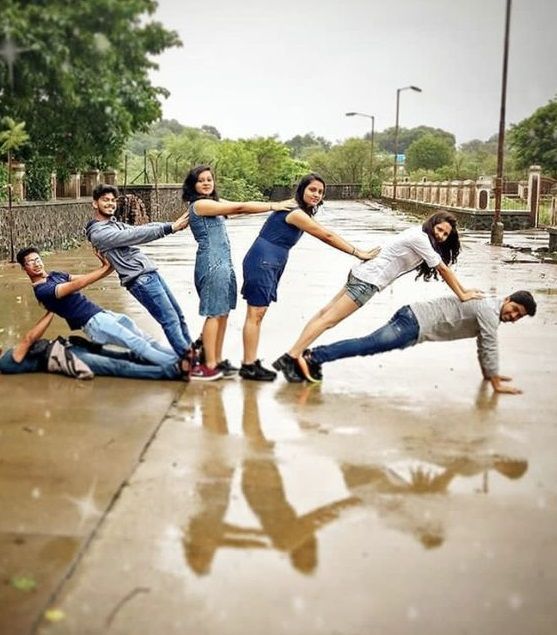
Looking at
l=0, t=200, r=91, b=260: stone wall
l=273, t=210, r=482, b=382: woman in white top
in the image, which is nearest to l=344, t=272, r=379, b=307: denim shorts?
l=273, t=210, r=482, b=382: woman in white top

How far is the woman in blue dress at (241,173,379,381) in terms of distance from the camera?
5734 mm

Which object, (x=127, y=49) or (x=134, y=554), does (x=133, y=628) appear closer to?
(x=134, y=554)

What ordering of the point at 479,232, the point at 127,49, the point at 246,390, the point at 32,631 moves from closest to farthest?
the point at 32,631 < the point at 127,49 < the point at 246,390 < the point at 479,232

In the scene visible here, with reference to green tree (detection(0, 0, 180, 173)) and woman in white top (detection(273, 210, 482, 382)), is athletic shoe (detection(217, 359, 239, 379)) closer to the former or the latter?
woman in white top (detection(273, 210, 482, 382))

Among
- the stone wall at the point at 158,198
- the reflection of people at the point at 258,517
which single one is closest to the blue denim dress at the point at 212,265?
the reflection of people at the point at 258,517

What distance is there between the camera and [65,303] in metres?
5.85

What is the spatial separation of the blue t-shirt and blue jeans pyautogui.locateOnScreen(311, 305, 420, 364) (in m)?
1.66

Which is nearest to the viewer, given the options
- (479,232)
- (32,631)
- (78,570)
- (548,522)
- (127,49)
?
(32,631)

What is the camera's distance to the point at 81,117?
4.02 m

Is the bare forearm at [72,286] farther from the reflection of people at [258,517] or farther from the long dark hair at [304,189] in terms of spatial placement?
the reflection of people at [258,517]

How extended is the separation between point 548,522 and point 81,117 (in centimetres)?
274

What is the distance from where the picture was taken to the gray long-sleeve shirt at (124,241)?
19.7 ft

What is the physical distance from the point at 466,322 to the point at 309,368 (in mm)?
1104

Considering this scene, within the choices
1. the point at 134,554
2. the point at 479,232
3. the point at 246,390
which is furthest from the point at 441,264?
the point at 479,232
